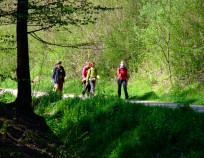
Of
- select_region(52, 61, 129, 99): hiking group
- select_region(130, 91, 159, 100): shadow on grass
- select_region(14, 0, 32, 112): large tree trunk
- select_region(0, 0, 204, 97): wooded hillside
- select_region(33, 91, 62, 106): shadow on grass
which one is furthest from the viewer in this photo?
select_region(130, 91, 159, 100): shadow on grass

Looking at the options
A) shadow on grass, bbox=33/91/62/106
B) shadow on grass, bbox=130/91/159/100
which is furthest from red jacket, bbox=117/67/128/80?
shadow on grass, bbox=33/91/62/106

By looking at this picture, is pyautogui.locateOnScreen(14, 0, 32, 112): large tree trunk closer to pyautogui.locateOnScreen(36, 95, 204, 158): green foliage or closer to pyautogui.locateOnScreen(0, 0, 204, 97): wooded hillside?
pyautogui.locateOnScreen(36, 95, 204, 158): green foliage

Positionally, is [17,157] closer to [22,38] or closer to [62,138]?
[62,138]

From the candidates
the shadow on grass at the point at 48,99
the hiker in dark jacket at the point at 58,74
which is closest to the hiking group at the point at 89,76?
the hiker in dark jacket at the point at 58,74

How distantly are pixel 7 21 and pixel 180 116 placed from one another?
4810 millimetres

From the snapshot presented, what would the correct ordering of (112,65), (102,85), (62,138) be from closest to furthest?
(62,138) < (102,85) < (112,65)

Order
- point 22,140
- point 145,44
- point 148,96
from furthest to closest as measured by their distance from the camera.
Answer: point 145,44 < point 148,96 < point 22,140

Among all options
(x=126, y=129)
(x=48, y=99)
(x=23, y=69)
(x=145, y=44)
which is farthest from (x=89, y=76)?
(x=126, y=129)

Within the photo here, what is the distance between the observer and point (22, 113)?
35.6ft

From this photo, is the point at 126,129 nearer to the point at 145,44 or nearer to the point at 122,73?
the point at 122,73

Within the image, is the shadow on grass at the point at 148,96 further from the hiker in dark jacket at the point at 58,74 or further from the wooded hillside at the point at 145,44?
the hiker in dark jacket at the point at 58,74

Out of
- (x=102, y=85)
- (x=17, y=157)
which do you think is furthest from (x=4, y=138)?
(x=102, y=85)

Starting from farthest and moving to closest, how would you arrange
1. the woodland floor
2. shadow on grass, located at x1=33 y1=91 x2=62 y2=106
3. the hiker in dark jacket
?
the hiker in dark jacket
shadow on grass, located at x1=33 y1=91 x2=62 y2=106
the woodland floor

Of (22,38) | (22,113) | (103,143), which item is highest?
(22,38)
